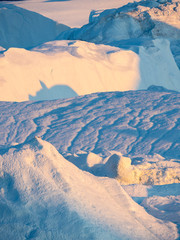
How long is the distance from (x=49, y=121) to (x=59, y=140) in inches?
34.8

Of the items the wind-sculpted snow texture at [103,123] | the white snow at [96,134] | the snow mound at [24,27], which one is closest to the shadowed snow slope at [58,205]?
the white snow at [96,134]

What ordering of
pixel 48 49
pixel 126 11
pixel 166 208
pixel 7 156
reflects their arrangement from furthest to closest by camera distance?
pixel 126 11, pixel 48 49, pixel 166 208, pixel 7 156

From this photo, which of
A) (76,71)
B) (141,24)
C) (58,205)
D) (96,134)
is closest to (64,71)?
(76,71)

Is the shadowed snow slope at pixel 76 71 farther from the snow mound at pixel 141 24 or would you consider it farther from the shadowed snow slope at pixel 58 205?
the shadowed snow slope at pixel 58 205

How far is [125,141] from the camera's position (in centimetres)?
762

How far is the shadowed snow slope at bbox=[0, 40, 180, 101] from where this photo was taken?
10508 mm

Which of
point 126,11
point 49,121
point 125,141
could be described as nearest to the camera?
point 125,141

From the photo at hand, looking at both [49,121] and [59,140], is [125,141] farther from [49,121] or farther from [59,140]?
[49,121]

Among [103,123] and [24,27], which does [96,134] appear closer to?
[103,123]

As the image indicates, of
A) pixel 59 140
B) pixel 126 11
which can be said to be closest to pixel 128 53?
pixel 126 11

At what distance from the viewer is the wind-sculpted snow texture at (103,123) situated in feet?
24.6

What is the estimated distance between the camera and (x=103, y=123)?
8312 millimetres

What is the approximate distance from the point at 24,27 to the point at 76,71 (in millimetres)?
18850

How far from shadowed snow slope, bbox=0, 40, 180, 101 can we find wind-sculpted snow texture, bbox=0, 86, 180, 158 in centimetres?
134
